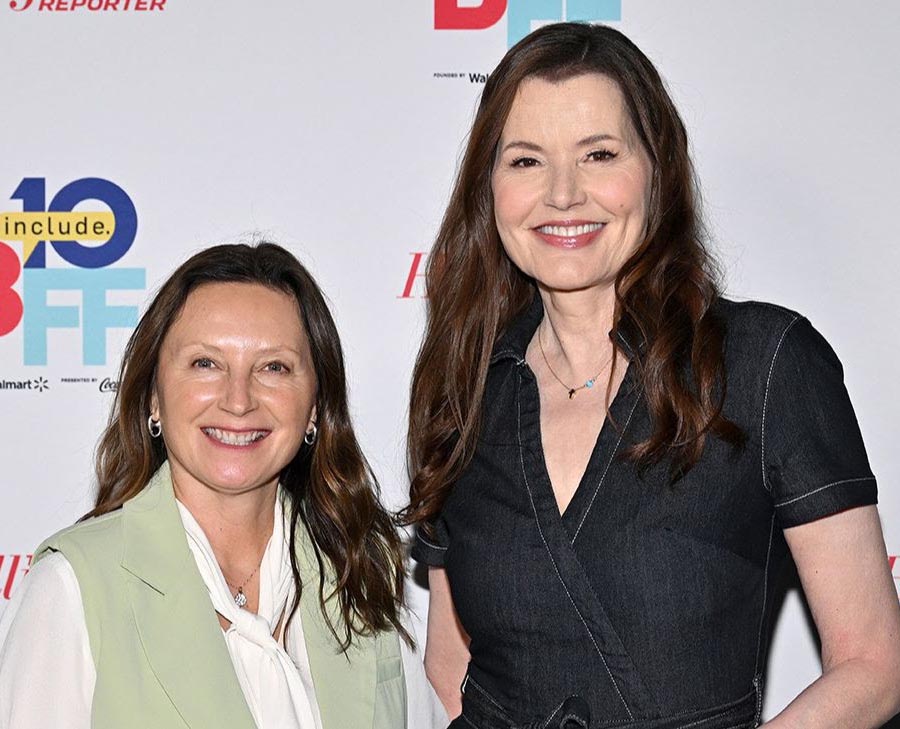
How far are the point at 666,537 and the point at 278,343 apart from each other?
74cm

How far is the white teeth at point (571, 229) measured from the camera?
6.29 ft

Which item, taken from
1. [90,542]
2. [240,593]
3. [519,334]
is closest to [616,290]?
[519,334]

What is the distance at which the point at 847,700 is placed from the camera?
168cm

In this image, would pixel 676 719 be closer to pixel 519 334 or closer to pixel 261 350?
pixel 519 334

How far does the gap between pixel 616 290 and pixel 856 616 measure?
2.06 feet

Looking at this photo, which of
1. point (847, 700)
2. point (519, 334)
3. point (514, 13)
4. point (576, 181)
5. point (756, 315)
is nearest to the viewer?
point (847, 700)

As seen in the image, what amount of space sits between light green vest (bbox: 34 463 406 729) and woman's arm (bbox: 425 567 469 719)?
0.91 ft

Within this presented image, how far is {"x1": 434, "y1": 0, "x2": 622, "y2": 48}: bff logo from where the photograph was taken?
2.72 metres

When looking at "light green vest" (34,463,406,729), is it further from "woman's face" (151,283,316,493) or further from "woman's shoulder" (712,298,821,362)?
"woman's shoulder" (712,298,821,362)

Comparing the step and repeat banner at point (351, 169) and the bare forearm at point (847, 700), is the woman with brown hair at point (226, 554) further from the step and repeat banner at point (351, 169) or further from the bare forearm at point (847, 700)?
the bare forearm at point (847, 700)

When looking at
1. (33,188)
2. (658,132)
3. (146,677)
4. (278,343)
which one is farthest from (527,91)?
(33,188)

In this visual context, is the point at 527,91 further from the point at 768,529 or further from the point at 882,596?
the point at 882,596

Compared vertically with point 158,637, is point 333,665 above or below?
below

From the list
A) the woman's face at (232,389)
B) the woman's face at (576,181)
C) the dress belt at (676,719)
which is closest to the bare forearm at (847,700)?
the dress belt at (676,719)
